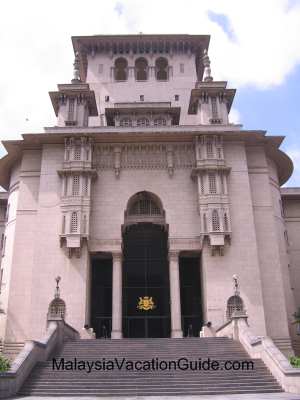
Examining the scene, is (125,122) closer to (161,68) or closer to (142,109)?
(142,109)

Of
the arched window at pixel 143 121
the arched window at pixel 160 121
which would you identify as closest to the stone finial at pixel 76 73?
the arched window at pixel 143 121

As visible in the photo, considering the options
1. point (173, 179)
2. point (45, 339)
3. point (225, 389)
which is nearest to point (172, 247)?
point (173, 179)

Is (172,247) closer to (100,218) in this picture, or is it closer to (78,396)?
(100,218)

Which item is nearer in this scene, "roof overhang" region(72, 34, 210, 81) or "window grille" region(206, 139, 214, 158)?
"window grille" region(206, 139, 214, 158)

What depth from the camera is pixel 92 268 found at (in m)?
34.4

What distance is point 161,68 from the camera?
47.5 meters

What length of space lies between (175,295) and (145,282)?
369cm

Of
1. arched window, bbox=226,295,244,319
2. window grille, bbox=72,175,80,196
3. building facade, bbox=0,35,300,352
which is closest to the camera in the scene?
arched window, bbox=226,295,244,319

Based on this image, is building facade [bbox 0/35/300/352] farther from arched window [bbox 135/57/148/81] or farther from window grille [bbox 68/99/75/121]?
arched window [bbox 135/57/148/81]

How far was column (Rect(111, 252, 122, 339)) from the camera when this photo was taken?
30014mm

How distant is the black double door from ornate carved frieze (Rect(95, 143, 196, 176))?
16.2 feet

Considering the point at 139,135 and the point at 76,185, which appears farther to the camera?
the point at 139,135

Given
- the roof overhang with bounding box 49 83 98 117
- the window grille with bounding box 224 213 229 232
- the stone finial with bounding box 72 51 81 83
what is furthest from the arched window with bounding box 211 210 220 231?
the stone finial with bounding box 72 51 81 83

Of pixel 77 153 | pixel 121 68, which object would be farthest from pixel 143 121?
pixel 121 68
